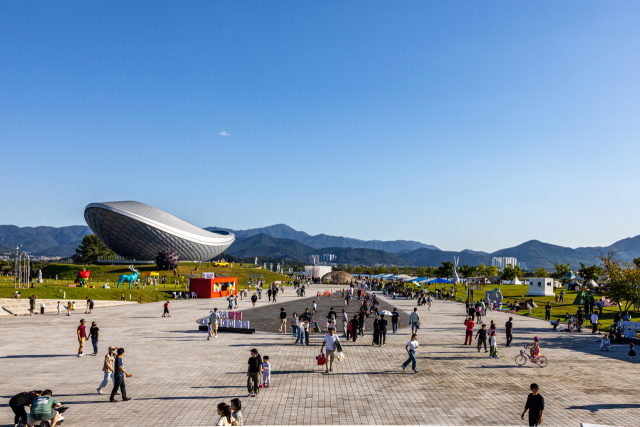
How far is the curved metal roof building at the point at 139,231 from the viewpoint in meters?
96.1

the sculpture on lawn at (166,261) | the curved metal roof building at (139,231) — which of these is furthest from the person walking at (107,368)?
the curved metal roof building at (139,231)

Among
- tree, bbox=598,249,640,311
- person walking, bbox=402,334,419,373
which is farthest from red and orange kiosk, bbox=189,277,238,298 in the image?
tree, bbox=598,249,640,311

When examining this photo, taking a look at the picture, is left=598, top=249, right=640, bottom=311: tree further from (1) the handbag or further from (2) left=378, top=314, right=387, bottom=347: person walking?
(1) the handbag

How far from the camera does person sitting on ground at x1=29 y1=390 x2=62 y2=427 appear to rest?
27.6 feet

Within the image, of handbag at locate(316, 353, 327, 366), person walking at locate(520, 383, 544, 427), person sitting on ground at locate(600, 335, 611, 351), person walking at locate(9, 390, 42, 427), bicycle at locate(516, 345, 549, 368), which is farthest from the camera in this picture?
A: person sitting on ground at locate(600, 335, 611, 351)

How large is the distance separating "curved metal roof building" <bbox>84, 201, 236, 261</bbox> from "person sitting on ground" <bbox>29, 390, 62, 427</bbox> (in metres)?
94.6

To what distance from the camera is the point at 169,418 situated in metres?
9.43

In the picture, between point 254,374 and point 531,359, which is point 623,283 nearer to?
point 531,359

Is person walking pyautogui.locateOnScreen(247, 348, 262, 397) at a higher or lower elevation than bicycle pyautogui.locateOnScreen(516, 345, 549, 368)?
higher

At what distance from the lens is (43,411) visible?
8.42 meters

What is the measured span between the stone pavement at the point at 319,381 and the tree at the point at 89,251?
100 meters

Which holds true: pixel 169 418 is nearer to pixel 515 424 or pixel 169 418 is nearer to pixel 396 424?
pixel 396 424

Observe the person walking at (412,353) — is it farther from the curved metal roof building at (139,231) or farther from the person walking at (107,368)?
the curved metal roof building at (139,231)

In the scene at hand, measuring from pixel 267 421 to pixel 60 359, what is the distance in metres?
10.5
